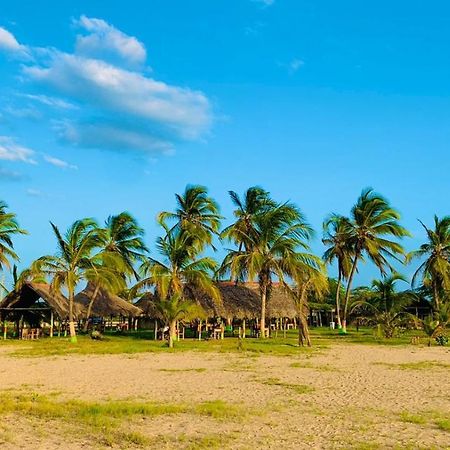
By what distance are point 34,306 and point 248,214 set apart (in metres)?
12.0

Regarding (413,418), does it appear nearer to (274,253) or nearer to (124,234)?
(274,253)

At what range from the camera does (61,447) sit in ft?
20.0

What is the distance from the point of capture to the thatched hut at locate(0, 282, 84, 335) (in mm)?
25938

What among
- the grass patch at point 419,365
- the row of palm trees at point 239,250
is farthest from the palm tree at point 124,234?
the grass patch at point 419,365

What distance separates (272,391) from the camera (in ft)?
32.8

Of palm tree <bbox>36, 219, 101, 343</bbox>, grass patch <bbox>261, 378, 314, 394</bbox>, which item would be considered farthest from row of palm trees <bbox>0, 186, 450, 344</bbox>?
grass patch <bbox>261, 378, 314, 394</bbox>

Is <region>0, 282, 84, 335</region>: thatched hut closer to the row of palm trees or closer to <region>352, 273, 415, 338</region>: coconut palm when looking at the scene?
the row of palm trees

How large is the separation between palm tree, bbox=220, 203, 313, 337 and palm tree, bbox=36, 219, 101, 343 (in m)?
6.13

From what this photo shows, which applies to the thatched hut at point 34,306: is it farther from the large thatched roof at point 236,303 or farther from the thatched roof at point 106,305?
the large thatched roof at point 236,303

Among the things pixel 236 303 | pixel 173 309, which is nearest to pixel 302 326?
pixel 173 309

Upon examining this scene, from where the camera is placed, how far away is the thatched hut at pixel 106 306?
98.8ft

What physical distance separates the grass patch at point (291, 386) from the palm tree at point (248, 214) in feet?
49.5

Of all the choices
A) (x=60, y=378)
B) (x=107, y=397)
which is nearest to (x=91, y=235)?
(x=60, y=378)

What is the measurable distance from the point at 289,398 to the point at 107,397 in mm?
3026
